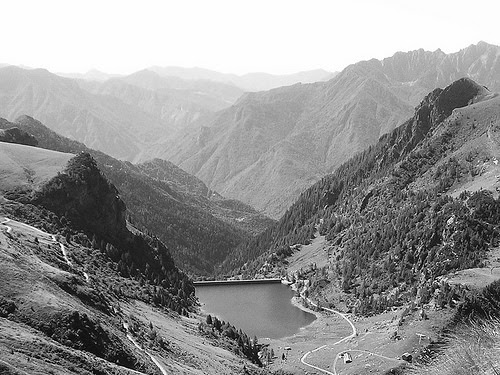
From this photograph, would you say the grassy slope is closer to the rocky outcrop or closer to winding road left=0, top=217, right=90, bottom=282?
the rocky outcrop

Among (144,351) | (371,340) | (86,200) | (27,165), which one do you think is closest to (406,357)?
(371,340)

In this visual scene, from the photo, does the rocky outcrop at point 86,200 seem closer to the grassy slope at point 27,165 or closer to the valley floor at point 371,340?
the grassy slope at point 27,165

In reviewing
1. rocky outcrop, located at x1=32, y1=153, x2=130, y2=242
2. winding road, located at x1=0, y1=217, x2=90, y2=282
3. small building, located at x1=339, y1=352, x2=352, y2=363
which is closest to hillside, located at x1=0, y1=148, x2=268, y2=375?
rocky outcrop, located at x1=32, y1=153, x2=130, y2=242

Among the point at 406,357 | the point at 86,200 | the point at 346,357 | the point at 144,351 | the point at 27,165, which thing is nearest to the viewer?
the point at 144,351

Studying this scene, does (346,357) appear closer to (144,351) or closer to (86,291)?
(144,351)

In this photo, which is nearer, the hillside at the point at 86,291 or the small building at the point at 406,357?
the hillside at the point at 86,291

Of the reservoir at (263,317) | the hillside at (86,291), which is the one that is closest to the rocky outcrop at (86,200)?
the hillside at (86,291)

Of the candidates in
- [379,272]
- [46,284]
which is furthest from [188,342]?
[379,272]

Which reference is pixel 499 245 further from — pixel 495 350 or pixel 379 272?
pixel 495 350
